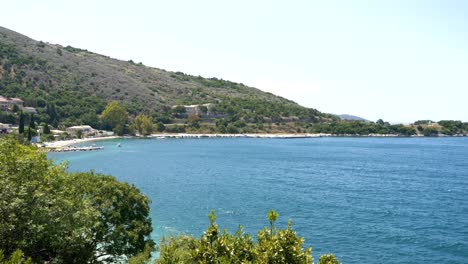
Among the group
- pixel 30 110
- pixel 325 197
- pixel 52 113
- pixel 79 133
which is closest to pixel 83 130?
pixel 79 133

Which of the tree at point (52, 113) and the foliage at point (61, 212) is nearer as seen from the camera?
the foliage at point (61, 212)

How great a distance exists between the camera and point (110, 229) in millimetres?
32500

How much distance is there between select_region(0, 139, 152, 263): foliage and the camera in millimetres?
23672

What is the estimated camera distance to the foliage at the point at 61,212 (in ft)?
77.7

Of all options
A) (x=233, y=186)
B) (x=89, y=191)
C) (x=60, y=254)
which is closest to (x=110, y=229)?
(x=89, y=191)

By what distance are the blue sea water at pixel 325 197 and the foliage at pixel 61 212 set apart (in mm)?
13847

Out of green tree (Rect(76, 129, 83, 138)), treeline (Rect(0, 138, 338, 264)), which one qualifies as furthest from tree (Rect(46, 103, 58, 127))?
treeline (Rect(0, 138, 338, 264))

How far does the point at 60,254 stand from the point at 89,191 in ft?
23.5

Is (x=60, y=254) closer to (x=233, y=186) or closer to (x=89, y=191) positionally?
(x=89, y=191)

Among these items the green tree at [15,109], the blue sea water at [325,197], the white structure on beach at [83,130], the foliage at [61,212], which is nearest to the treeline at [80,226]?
the foliage at [61,212]

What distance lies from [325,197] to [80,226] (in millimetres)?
52274

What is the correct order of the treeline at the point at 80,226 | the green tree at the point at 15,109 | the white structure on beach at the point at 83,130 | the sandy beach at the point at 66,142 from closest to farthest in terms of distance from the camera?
the treeline at the point at 80,226 < the sandy beach at the point at 66,142 < the green tree at the point at 15,109 < the white structure on beach at the point at 83,130

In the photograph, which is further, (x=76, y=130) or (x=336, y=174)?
(x=76, y=130)

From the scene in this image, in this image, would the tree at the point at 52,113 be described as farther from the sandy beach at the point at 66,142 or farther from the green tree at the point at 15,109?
the sandy beach at the point at 66,142
